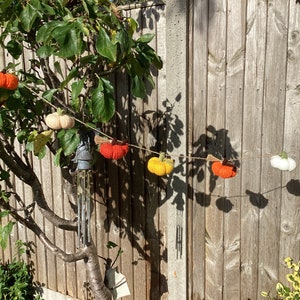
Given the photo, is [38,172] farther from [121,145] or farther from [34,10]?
[34,10]

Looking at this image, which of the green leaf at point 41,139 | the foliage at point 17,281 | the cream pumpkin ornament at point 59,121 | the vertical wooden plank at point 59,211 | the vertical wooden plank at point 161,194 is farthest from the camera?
the foliage at point 17,281

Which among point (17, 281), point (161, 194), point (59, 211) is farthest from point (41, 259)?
point (161, 194)

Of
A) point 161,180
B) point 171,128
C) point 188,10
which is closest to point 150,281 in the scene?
point 161,180

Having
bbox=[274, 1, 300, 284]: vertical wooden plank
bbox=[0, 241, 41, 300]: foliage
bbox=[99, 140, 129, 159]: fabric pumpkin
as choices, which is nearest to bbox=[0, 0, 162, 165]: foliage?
bbox=[99, 140, 129, 159]: fabric pumpkin

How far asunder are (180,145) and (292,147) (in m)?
0.64

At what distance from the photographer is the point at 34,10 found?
5.53ft

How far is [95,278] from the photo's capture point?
236 cm

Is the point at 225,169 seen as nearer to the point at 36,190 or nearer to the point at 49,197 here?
the point at 36,190

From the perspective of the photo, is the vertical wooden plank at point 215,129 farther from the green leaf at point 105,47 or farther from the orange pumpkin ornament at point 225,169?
the green leaf at point 105,47

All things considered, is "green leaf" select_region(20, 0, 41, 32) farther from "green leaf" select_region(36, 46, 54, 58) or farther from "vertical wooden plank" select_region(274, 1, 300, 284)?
"vertical wooden plank" select_region(274, 1, 300, 284)

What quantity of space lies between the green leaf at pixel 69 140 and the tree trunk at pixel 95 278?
2.32 ft

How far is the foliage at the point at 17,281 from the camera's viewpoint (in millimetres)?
3067

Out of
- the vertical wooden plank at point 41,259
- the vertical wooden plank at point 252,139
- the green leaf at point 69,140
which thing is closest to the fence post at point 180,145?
the vertical wooden plank at point 252,139

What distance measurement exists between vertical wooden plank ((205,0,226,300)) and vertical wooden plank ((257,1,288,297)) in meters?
0.23
